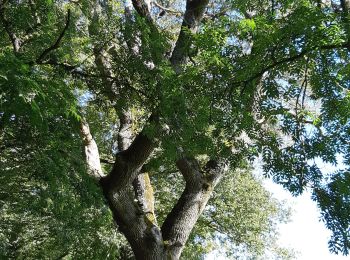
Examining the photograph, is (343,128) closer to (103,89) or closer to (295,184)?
(295,184)

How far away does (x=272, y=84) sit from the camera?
464 cm

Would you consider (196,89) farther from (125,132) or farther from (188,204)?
(125,132)

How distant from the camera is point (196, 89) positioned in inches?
195

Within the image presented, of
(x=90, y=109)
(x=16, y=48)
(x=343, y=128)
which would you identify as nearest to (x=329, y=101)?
(x=343, y=128)

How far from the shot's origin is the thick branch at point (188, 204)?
22.6 feet

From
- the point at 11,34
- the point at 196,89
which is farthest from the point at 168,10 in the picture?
the point at 196,89

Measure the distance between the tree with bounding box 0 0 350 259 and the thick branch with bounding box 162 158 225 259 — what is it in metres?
0.02

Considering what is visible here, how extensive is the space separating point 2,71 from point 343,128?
3300 millimetres

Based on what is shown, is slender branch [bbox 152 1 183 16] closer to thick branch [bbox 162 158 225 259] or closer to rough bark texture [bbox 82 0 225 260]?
rough bark texture [bbox 82 0 225 260]

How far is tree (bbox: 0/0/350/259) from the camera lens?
3959 mm

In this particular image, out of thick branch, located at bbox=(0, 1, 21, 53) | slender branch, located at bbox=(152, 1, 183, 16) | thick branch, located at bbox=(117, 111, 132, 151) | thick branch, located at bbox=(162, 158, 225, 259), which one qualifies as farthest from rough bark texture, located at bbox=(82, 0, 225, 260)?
slender branch, located at bbox=(152, 1, 183, 16)

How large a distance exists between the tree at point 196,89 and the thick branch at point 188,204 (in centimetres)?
2

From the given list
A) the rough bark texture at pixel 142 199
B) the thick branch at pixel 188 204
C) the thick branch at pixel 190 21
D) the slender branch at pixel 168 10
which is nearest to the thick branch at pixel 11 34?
the rough bark texture at pixel 142 199

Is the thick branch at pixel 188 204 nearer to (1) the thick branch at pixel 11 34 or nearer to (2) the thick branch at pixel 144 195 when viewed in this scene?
(2) the thick branch at pixel 144 195
